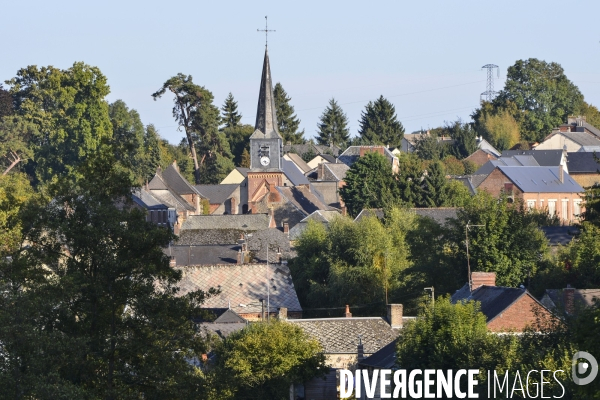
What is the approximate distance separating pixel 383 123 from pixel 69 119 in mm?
40430

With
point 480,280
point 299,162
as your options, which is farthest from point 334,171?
point 480,280

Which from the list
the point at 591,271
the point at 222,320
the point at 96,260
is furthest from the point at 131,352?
the point at 591,271

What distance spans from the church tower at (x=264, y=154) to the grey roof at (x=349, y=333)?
45.0 m

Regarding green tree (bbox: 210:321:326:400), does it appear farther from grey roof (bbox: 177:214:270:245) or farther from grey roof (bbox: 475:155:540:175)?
grey roof (bbox: 475:155:540:175)

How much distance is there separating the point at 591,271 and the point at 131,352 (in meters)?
24.1

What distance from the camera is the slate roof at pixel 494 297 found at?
31.2 meters

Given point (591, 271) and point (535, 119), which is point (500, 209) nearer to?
point (591, 271)

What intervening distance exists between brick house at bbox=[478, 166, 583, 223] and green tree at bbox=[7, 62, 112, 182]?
27.7m

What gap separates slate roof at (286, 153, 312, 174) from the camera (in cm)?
10062

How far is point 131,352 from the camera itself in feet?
69.4

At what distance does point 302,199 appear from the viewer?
8431cm

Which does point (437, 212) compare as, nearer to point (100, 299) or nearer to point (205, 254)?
point (205, 254)

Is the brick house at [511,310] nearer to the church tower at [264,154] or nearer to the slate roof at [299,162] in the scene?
the church tower at [264,154]

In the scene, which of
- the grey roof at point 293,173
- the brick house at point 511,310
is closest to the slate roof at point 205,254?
the brick house at point 511,310
